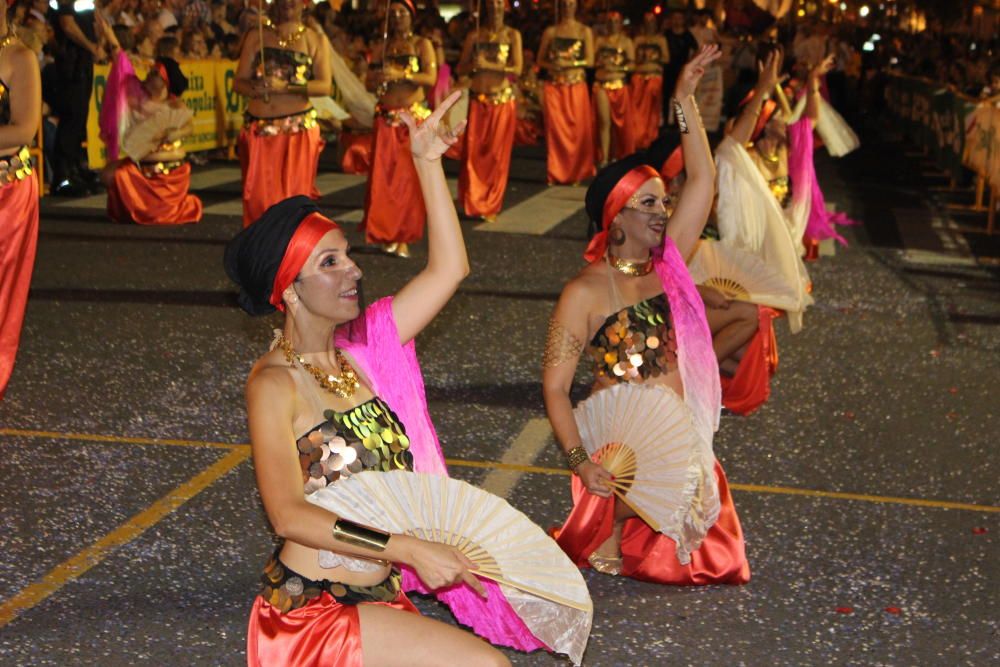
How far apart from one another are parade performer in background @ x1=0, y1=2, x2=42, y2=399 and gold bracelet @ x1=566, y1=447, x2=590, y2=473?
2607 millimetres

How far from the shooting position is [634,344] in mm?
4750

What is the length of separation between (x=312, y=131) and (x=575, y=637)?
7.30 m

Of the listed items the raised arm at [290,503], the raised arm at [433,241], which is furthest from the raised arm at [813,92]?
the raised arm at [290,503]

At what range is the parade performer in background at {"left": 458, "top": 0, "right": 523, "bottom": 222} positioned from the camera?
13383mm

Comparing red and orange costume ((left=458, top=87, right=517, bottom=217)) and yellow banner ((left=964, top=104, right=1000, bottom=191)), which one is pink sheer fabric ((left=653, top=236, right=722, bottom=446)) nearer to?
red and orange costume ((left=458, top=87, right=517, bottom=217))

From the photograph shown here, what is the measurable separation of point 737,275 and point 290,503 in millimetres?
3832

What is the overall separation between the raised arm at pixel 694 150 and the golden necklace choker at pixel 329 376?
1.90m

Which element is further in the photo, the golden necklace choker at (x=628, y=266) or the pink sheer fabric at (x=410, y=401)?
the golden necklace choker at (x=628, y=266)

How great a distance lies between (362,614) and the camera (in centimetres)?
310

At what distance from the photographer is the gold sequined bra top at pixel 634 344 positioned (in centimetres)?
475

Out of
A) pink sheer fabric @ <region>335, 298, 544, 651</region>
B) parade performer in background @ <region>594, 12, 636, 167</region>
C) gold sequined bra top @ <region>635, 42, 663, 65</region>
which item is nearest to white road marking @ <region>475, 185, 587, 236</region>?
parade performer in background @ <region>594, 12, 636, 167</region>

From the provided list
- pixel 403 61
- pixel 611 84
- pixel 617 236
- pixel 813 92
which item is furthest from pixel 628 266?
pixel 611 84

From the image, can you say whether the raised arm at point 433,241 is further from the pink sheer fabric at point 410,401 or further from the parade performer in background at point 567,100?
the parade performer in background at point 567,100

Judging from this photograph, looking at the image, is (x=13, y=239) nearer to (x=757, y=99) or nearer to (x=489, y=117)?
(x=757, y=99)
